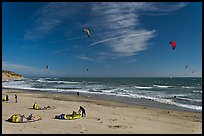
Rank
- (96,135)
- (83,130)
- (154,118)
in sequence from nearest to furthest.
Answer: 1. (96,135)
2. (83,130)
3. (154,118)

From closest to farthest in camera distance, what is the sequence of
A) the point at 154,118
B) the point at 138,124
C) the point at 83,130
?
1. the point at 83,130
2. the point at 138,124
3. the point at 154,118

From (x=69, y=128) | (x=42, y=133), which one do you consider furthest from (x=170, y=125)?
(x=42, y=133)

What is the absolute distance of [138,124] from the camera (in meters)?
11.7

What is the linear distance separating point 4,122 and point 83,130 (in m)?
4.16

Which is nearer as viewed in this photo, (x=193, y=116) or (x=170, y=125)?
(x=170, y=125)

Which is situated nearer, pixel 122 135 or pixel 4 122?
pixel 122 135

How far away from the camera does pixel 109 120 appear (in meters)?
12.6

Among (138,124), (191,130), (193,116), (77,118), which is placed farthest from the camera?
(193,116)

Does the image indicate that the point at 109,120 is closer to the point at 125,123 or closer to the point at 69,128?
the point at 125,123

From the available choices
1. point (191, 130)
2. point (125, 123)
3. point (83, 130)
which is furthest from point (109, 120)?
point (191, 130)

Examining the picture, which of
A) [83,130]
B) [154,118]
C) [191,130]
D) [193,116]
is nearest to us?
[83,130]

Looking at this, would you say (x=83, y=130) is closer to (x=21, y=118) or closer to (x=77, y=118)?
(x=77, y=118)

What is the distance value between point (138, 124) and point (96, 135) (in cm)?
304

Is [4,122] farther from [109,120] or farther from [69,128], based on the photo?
[109,120]
